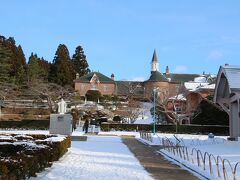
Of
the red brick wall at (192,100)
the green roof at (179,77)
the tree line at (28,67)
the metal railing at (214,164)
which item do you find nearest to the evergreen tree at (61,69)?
the tree line at (28,67)

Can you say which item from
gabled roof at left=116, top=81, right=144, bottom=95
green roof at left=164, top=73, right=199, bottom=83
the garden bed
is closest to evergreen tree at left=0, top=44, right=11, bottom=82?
gabled roof at left=116, top=81, right=144, bottom=95

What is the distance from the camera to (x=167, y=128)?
51.4 meters

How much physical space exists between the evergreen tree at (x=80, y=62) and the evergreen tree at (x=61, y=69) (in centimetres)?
1283

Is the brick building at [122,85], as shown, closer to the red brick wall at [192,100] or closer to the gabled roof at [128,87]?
the gabled roof at [128,87]

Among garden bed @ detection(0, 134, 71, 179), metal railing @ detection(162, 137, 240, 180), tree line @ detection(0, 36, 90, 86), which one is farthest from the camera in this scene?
tree line @ detection(0, 36, 90, 86)

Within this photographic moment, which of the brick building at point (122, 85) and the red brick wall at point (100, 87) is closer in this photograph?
the brick building at point (122, 85)

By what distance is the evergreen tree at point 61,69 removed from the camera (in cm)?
7762

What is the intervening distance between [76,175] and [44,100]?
5467 cm

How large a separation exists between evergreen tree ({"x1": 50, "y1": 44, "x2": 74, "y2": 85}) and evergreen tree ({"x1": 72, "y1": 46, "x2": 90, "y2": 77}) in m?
12.8

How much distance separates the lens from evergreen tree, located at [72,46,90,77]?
9494 centimetres

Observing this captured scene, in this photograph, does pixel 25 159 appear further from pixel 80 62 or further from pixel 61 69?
pixel 80 62

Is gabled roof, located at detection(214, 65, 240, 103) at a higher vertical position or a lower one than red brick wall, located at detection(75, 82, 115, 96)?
lower

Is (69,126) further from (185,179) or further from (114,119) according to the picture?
(114,119)

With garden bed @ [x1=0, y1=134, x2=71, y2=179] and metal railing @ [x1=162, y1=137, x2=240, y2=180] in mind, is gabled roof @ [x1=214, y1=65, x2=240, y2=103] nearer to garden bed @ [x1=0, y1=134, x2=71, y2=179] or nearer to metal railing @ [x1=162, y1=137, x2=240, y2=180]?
metal railing @ [x1=162, y1=137, x2=240, y2=180]
